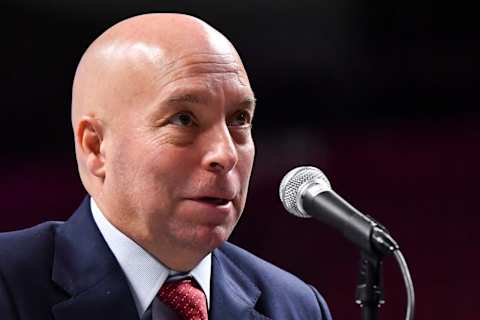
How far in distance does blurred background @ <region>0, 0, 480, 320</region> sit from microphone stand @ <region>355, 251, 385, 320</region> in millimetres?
1407

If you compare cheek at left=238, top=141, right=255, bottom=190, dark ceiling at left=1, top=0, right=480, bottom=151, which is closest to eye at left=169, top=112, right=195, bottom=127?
cheek at left=238, top=141, right=255, bottom=190

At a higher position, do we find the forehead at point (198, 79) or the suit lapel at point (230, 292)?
the forehead at point (198, 79)

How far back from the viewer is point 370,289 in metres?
1.44

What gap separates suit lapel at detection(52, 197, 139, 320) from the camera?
1729 millimetres

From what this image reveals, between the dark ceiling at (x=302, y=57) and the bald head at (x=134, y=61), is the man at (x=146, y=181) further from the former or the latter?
the dark ceiling at (x=302, y=57)

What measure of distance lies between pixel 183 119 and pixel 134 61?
0.41 feet

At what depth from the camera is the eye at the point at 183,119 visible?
1.70m

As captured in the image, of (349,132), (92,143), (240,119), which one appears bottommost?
(349,132)

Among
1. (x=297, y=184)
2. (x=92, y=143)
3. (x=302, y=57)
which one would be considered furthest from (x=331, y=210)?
(x=302, y=57)

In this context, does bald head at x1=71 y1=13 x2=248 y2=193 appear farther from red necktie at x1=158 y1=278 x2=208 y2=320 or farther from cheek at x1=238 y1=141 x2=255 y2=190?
red necktie at x1=158 y1=278 x2=208 y2=320

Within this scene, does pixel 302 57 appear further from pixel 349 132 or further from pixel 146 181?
pixel 146 181

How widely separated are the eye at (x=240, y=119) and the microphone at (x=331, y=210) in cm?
22

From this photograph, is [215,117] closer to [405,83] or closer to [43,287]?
[43,287]

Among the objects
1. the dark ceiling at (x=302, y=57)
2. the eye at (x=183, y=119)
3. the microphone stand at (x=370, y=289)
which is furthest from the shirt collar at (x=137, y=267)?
the dark ceiling at (x=302, y=57)
